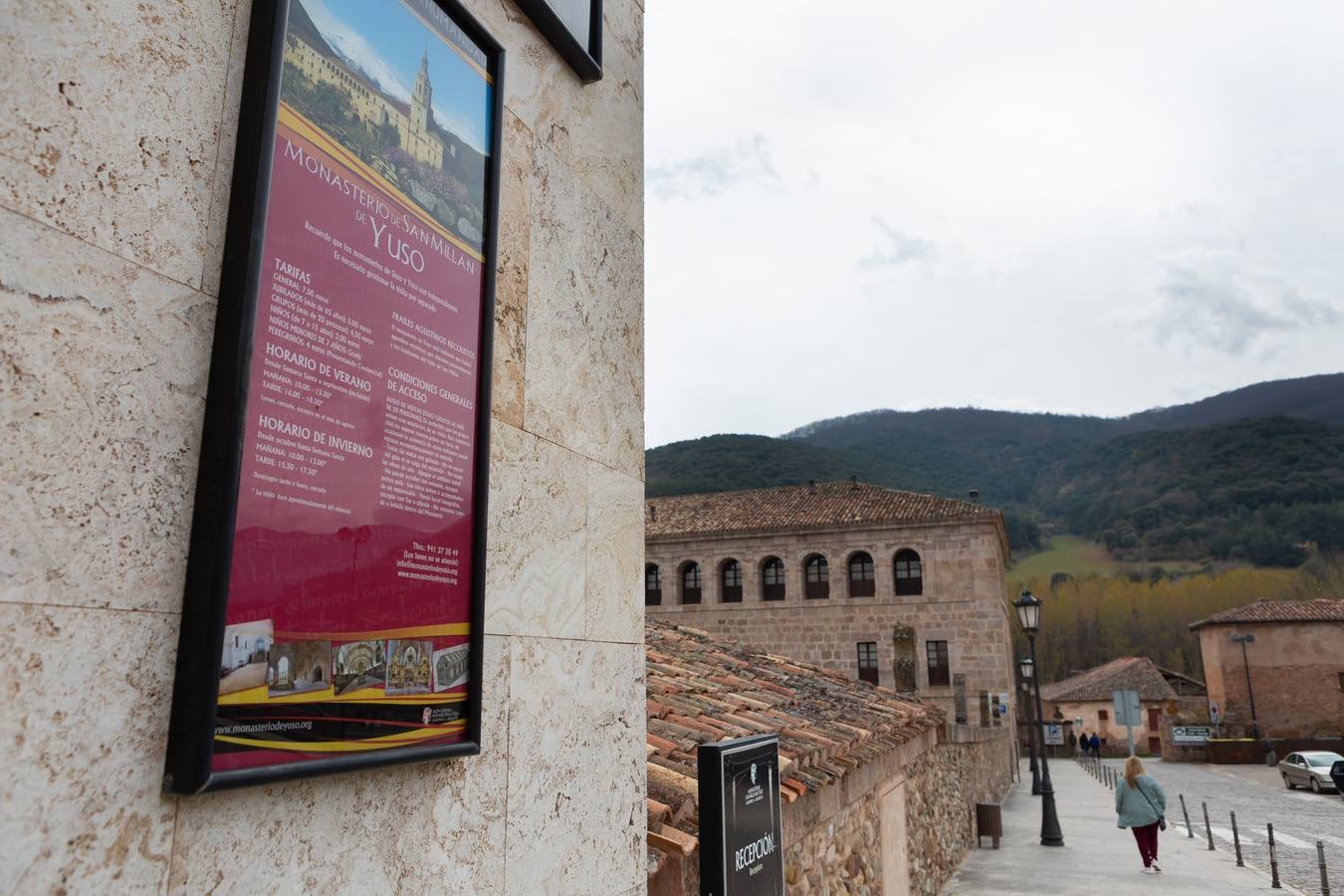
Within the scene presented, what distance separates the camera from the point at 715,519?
115ft

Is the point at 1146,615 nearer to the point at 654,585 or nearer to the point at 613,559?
the point at 654,585

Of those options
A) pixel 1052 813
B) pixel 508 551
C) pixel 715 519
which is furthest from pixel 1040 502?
pixel 508 551

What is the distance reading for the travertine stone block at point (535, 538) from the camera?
2271mm

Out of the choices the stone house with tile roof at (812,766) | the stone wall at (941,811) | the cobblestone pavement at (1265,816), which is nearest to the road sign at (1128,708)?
the cobblestone pavement at (1265,816)

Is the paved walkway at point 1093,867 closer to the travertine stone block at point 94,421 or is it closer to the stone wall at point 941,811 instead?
the stone wall at point 941,811

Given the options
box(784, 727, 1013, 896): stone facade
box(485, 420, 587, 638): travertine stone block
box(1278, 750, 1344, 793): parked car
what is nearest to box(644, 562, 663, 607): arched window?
box(784, 727, 1013, 896): stone facade

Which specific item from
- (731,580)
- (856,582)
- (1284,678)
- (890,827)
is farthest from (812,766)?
(1284,678)

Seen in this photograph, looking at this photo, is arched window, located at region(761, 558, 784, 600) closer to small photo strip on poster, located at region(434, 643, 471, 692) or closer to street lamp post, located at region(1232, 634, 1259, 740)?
street lamp post, located at region(1232, 634, 1259, 740)

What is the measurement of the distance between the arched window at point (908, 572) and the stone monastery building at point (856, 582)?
4 cm

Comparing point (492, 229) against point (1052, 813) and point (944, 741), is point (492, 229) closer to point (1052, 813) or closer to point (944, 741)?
point (944, 741)

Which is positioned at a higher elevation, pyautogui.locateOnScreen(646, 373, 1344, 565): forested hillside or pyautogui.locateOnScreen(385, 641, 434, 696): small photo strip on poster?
pyautogui.locateOnScreen(646, 373, 1344, 565): forested hillside

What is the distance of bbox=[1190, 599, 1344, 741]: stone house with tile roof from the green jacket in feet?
121

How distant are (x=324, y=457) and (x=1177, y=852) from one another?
1630 centimetres

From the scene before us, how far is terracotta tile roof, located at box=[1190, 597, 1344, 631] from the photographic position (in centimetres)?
4044
